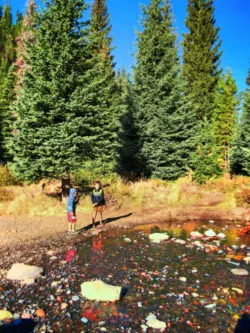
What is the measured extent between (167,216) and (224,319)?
8.54 meters

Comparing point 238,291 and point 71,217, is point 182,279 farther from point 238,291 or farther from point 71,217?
point 71,217

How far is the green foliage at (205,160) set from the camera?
779 inches

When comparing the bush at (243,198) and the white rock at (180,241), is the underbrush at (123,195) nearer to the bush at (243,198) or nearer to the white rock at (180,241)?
the bush at (243,198)

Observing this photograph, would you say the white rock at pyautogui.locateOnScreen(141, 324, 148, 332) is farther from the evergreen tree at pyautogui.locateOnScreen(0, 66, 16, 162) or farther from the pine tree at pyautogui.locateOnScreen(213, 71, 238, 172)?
the pine tree at pyautogui.locateOnScreen(213, 71, 238, 172)

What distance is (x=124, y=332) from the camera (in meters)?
4.66

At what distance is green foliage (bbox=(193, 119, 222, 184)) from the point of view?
19797 mm

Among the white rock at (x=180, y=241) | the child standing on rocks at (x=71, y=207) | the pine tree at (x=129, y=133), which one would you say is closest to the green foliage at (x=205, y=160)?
the pine tree at (x=129, y=133)

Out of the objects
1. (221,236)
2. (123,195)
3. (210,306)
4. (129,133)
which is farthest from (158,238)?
(129,133)

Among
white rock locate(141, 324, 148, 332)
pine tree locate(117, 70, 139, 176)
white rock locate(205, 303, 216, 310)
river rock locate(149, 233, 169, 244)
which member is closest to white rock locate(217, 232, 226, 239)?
river rock locate(149, 233, 169, 244)

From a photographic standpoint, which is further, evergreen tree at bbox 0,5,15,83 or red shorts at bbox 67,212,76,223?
evergreen tree at bbox 0,5,15,83

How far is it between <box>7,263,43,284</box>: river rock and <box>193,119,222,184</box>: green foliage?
1483 cm

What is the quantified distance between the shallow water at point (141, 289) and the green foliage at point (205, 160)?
10.7m

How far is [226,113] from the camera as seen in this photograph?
84.2 feet

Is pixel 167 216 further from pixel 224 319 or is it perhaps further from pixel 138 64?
pixel 138 64
